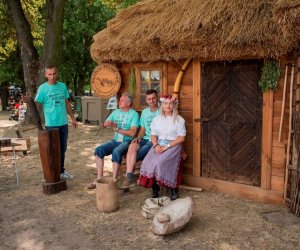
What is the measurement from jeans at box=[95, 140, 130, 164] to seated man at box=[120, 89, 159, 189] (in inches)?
5.0

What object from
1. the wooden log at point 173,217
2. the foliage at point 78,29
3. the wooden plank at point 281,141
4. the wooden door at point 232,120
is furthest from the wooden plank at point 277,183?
the foliage at point 78,29

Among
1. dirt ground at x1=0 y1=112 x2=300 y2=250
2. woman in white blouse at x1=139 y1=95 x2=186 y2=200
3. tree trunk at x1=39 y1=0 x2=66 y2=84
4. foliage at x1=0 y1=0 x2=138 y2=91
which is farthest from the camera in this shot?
foliage at x1=0 y1=0 x2=138 y2=91

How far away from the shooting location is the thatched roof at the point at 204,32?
185 inches

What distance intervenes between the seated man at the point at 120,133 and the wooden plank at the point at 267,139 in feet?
6.74

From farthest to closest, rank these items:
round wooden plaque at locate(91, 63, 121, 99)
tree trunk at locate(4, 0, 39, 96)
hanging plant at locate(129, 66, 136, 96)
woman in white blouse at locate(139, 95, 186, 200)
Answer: tree trunk at locate(4, 0, 39, 96) < round wooden plaque at locate(91, 63, 121, 99) < hanging plant at locate(129, 66, 136, 96) < woman in white blouse at locate(139, 95, 186, 200)

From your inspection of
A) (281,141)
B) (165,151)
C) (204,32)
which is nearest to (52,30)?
(204,32)

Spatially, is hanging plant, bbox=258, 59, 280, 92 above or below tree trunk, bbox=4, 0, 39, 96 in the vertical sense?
below

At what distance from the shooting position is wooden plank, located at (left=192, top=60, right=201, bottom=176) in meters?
5.83

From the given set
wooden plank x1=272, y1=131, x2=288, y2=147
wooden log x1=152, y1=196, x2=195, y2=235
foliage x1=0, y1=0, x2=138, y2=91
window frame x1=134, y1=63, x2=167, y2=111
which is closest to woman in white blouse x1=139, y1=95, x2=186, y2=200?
wooden log x1=152, y1=196, x2=195, y2=235

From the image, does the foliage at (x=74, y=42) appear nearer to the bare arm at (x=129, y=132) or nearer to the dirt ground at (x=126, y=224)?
A: the bare arm at (x=129, y=132)

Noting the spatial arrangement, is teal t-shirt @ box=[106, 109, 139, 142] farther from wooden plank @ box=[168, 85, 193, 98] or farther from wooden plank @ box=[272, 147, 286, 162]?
wooden plank @ box=[272, 147, 286, 162]

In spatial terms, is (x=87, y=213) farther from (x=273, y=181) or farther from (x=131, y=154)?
(x=273, y=181)

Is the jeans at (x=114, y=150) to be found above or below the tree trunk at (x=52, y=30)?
below

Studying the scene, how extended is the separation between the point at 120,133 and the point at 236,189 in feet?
6.73
